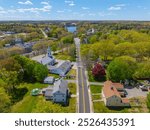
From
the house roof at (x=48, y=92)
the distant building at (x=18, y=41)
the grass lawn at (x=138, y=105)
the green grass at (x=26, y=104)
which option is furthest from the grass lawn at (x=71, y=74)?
the distant building at (x=18, y=41)

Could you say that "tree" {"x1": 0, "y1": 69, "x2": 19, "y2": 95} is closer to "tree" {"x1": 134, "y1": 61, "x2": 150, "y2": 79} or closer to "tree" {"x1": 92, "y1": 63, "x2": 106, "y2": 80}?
"tree" {"x1": 92, "y1": 63, "x2": 106, "y2": 80}

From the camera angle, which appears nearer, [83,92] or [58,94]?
[58,94]

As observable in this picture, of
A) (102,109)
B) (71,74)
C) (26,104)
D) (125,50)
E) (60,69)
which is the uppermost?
(125,50)

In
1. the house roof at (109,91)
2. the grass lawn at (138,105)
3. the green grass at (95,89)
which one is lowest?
the grass lawn at (138,105)

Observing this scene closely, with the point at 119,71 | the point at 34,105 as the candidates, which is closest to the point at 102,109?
the point at 34,105

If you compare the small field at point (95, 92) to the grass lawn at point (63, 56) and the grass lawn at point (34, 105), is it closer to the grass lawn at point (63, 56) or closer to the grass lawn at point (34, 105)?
the grass lawn at point (34, 105)

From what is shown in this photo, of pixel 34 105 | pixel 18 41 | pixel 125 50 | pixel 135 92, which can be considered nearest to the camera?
pixel 34 105

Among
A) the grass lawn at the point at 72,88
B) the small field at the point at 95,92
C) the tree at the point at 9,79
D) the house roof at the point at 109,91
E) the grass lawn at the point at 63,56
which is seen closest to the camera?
the house roof at the point at 109,91

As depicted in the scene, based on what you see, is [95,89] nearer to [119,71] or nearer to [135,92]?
[119,71]

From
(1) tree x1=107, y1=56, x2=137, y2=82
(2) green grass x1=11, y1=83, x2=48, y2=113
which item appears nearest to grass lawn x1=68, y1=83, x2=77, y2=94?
(2) green grass x1=11, y1=83, x2=48, y2=113

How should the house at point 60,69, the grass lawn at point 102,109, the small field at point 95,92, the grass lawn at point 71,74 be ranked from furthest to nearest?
the house at point 60,69 → the grass lawn at point 71,74 → the small field at point 95,92 → the grass lawn at point 102,109

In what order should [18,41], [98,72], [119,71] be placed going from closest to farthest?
[119,71] < [98,72] < [18,41]

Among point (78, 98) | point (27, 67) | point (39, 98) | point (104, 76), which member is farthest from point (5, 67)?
point (104, 76)
